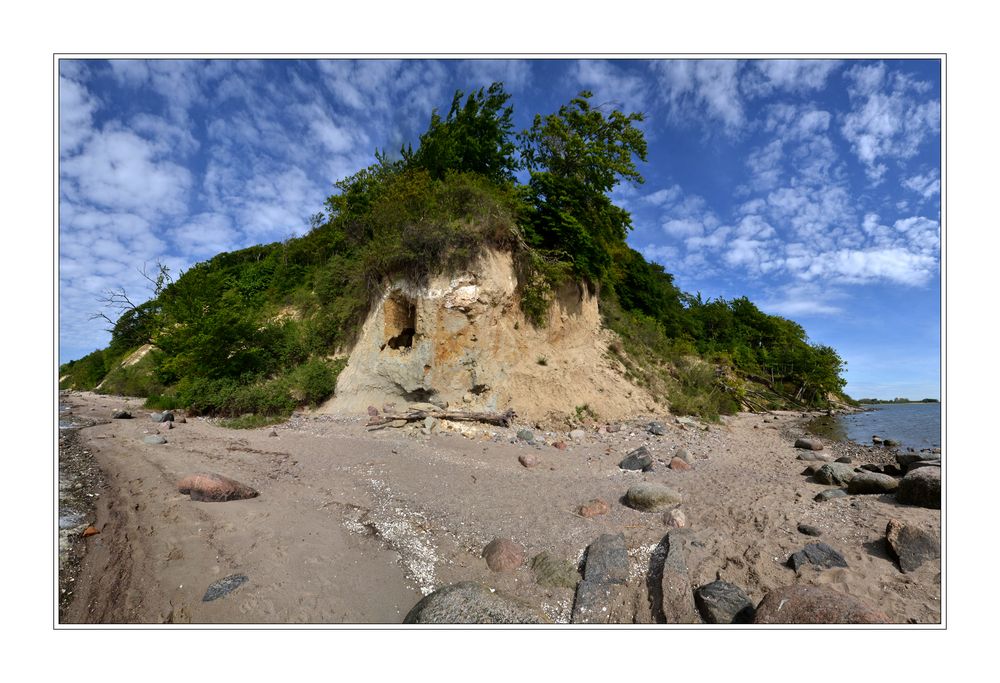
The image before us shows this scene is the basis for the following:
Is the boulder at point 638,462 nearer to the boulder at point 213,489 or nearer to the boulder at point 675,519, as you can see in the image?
the boulder at point 675,519

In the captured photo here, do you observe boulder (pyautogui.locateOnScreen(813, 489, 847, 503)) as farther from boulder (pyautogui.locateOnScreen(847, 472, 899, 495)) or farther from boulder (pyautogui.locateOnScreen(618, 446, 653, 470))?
boulder (pyautogui.locateOnScreen(618, 446, 653, 470))

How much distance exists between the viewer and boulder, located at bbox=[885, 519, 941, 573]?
2.85 m

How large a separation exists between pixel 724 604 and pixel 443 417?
774 cm

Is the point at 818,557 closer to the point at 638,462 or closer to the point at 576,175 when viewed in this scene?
the point at 638,462

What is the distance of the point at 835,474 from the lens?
5.56 m

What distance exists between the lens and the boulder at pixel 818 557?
3.02 meters

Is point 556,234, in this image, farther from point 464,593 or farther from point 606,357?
point 464,593

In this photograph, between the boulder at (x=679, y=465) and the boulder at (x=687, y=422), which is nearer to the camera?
the boulder at (x=679, y=465)

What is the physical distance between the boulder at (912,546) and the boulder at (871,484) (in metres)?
1.79

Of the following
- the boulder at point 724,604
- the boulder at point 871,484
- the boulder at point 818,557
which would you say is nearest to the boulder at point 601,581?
the boulder at point 724,604

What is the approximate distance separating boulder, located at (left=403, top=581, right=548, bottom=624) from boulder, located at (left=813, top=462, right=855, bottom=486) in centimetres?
544

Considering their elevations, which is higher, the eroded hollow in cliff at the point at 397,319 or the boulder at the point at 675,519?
the eroded hollow in cliff at the point at 397,319

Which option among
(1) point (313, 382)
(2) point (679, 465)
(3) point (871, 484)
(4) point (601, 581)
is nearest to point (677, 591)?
(4) point (601, 581)

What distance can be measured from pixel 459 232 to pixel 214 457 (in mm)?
8065
